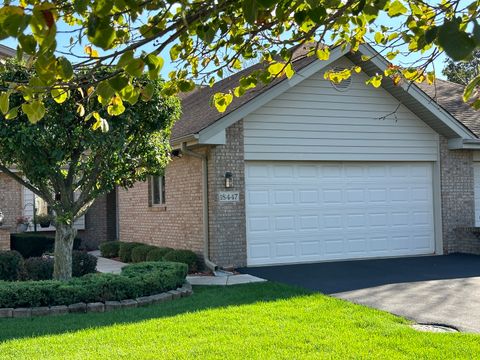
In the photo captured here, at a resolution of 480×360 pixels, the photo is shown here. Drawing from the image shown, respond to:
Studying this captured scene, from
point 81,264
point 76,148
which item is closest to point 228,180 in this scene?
point 81,264

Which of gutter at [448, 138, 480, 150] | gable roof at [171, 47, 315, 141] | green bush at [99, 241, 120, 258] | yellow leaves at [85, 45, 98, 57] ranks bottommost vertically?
green bush at [99, 241, 120, 258]

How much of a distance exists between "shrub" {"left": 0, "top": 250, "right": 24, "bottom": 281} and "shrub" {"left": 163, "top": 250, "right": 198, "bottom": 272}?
329 cm

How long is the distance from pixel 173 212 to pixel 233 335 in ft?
28.0

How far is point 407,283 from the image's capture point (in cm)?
1035

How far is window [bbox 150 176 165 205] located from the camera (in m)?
15.9

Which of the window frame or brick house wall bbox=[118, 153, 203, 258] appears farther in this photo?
the window frame

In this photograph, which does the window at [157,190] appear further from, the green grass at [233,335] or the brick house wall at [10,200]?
the green grass at [233,335]

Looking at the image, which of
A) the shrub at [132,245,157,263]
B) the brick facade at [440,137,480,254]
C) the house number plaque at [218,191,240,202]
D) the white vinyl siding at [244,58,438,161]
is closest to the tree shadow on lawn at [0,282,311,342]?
the house number plaque at [218,191,240,202]

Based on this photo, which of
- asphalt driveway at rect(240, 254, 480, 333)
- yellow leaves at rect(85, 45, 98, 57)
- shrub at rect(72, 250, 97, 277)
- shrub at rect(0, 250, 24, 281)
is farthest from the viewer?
shrub at rect(72, 250, 97, 277)

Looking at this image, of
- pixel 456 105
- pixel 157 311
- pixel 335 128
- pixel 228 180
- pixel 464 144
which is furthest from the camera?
pixel 456 105

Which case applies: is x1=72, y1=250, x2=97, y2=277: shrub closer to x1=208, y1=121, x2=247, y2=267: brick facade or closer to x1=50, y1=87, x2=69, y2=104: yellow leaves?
x1=208, y1=121, x2=247, y2=267: brick facade

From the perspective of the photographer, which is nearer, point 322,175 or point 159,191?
point 322,175

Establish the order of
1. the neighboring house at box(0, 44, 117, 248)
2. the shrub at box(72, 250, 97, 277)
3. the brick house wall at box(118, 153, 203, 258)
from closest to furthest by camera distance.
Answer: the shrub at box(72, 250, 97, 277), the brick house wall at box(118, 153, 203, 258), the neighboring house at box(0, 44, 117, 248)

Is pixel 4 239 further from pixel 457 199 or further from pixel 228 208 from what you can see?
pixel 457 199
